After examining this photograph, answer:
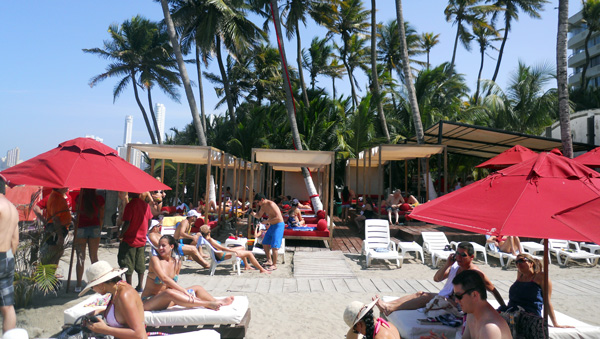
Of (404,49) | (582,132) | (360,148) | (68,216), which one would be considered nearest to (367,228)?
(68,216)

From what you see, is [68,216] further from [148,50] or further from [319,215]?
[148,50]

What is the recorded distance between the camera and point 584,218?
224 cm

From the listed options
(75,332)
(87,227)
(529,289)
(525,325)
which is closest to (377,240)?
(529,289)

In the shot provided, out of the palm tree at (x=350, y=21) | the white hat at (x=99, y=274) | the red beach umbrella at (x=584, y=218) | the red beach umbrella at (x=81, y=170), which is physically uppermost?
the palm tree at (x=350, y=21)

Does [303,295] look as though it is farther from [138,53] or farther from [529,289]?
[138,53]

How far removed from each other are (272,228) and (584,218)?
5905 millimetres

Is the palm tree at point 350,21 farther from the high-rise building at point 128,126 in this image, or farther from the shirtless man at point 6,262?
the high-rise building at point 128,126

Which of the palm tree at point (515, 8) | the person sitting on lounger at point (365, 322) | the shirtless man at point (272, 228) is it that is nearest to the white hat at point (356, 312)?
the person sitting on lounger at point (365, 322)

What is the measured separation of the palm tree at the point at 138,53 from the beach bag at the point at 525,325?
2495 centimetres

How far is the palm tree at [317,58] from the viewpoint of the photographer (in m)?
28.3

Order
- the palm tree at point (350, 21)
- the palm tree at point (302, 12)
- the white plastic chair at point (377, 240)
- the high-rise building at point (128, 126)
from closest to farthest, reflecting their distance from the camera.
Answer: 1. the white plastic chair at point (377, 240)
2. the palm tree at point (302, 12)
3. the palm tree at point (350, 21)
4. the high-rise building at point (128, 126)

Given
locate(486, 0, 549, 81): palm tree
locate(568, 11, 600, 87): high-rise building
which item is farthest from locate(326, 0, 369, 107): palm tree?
locate(568, 11, 600, 87): high-rise building

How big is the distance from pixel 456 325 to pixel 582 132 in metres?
15.4

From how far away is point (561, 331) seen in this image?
12.0 ft
